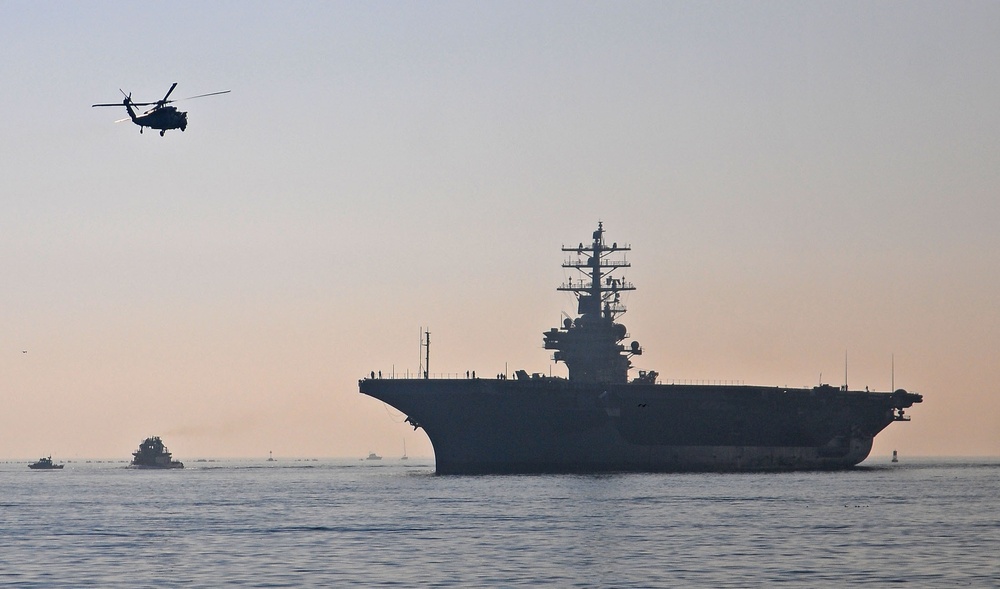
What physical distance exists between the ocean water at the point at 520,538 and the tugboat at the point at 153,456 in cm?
8494

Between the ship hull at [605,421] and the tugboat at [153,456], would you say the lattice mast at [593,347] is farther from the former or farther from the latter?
the tugboat at [153,456]

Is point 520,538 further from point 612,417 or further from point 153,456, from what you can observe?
point 153,456

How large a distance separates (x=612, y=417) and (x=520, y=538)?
3905 centimetres

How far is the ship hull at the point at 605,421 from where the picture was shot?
80.2m

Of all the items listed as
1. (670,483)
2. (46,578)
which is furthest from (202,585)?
(670,483)

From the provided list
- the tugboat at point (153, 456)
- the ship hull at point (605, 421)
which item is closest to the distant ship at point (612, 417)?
the ship hull at point (605, 421)

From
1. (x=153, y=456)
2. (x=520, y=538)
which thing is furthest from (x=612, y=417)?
(x=153, y=456)

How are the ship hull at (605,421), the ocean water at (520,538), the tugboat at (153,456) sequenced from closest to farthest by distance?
1. the ocean water at (520,538)
2. the ship hull at (605,421)
3. the tugboat at (153,456)

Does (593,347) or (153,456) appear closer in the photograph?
(593,347)

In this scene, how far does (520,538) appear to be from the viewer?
43.5 metres

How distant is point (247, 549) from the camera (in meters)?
41.0

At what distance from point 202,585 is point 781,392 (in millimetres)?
57756

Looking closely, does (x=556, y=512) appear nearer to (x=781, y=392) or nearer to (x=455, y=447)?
(x=455, y=447)

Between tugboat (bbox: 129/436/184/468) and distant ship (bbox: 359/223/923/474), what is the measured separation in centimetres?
7588
